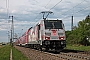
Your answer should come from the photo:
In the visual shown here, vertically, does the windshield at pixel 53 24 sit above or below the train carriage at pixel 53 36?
above

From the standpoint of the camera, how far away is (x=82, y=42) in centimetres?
6775

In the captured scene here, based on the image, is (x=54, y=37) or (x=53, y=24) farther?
(x=53, y=24)

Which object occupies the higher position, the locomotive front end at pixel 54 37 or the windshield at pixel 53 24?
the windshield at pixel 53 24

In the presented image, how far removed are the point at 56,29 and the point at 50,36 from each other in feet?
3.88

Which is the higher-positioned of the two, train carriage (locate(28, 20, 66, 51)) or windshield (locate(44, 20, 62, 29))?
windshield (locate(44, 20, 62, 29))

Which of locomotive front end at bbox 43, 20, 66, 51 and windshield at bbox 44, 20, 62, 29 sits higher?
windshield at bbox 44, 20, 62, 29

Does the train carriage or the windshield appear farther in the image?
the windshield

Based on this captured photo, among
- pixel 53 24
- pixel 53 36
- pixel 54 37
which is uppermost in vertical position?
pixel 53 24

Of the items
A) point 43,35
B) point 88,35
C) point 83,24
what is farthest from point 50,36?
point 83,24

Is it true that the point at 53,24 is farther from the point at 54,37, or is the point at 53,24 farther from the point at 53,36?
the point at 54,37

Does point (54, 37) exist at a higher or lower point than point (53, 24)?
lower

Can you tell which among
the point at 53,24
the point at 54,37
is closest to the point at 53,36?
the point at 54,37

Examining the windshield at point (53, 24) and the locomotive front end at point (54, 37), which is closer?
the locomotive front end at point (54, 37)

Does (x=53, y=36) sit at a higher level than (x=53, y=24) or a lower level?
lower
